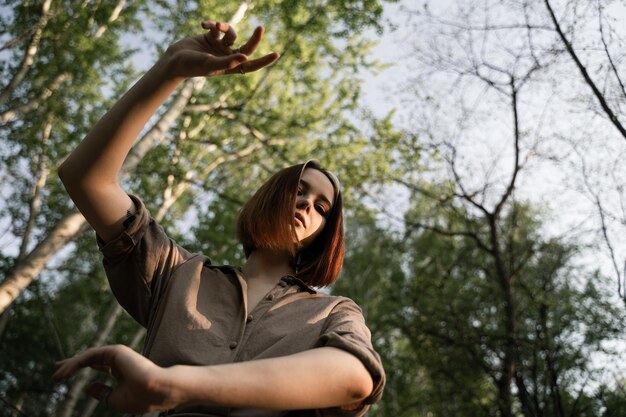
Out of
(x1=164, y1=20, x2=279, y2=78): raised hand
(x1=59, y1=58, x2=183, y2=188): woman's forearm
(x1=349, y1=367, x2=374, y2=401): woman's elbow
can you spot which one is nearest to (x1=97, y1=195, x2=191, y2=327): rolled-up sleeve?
(x1=59, y1=58, x2=183, y2=188): woman's forearm

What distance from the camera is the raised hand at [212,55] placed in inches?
46.4

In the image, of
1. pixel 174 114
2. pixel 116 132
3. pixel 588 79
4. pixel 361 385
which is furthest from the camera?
pixel 174 114

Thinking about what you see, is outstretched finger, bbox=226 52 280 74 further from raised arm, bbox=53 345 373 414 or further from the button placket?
raised arm, bbox=53 345 373 414

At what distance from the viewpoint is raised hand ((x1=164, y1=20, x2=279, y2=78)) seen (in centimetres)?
118

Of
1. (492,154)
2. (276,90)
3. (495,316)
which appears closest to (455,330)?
(495,316)

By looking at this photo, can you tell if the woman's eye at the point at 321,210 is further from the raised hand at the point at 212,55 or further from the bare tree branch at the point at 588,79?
the bare tree branch at the point at 588,79

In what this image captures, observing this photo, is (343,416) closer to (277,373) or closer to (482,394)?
(277,373)

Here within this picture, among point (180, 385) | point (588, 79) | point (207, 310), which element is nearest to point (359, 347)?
point (180, 385)

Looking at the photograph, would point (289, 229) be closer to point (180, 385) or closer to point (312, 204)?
point (312, 204)

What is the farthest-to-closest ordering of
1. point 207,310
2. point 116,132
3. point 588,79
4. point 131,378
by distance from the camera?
point 588,79 → point 207,310 → point 116,132 → point 131,378

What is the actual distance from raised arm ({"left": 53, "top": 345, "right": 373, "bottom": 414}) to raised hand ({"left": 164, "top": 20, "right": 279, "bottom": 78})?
0.63 m

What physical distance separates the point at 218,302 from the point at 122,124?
0.48 meters

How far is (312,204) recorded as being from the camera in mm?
1636

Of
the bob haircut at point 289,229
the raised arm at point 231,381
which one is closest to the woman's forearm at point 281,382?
the raised arm at point 231,381
